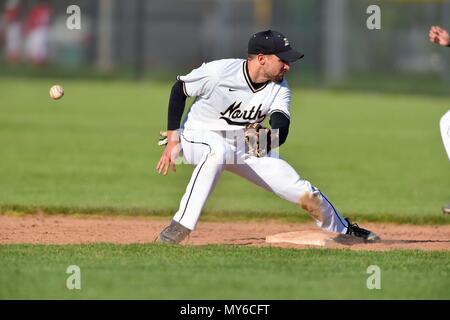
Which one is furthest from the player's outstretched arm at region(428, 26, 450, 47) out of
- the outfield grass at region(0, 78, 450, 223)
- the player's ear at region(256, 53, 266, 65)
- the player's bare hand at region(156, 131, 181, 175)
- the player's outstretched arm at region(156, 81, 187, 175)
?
the outfield grass at region(0, 78, 450, 223)

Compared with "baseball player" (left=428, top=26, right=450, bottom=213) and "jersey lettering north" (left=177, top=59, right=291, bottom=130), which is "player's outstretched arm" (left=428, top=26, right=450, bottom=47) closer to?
"baseball player" (left=428, top=26, right=450, bottom=213)

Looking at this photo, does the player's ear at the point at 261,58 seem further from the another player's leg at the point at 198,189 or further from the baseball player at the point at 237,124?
the another player's leg at the point at 198,189

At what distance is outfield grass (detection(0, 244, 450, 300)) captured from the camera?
6.04 m

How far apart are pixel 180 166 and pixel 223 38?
16.4m

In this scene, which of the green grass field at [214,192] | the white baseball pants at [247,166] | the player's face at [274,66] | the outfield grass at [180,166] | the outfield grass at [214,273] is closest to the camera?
the outfield grass at [214,273]

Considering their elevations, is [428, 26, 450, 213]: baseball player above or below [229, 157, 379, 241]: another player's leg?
above

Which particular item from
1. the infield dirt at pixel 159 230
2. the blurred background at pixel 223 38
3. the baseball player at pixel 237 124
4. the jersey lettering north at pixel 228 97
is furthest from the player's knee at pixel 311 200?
the blurred background at pixel 223 38

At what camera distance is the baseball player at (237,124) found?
7684 mm

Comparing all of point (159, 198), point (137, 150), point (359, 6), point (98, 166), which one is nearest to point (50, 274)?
point (159, 198)

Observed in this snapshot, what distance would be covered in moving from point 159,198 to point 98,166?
2.58 meters

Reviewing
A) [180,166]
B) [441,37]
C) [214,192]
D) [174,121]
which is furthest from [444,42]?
[180,166]

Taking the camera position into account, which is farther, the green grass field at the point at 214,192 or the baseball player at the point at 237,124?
the baseball player at the point at 237,124

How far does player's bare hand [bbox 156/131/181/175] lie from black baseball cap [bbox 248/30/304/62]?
942 mm

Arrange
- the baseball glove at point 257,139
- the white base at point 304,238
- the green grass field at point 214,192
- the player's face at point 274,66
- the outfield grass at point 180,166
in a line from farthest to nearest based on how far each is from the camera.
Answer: the outfield grass at point 180,166
the white base at point 304,238
the player's face at point 274,66
the baseball glove at point 257,139
the green grass field at point 214,192
